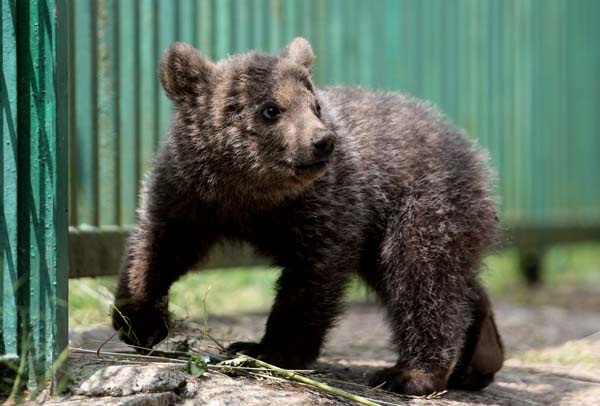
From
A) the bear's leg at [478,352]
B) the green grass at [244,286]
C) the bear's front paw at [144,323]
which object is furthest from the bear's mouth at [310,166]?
the bear's leg at [478,352]

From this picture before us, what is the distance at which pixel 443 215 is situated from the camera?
5.82m

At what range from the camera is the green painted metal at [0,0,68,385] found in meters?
4.29

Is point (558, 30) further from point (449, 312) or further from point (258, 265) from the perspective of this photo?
point (449, 312)

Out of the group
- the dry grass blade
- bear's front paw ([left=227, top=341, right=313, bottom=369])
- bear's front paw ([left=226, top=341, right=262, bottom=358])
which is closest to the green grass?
bear's front paw ([left=226, top=341, right=262, bottom=358])

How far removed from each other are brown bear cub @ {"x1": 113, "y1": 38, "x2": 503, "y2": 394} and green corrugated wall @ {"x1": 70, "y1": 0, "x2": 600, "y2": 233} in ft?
5.96

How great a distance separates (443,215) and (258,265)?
3.50m

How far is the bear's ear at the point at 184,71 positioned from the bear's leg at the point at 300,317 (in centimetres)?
129

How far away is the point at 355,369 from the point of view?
628 cm

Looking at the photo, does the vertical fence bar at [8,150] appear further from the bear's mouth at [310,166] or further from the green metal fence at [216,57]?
the bear's mouth at [310,166]

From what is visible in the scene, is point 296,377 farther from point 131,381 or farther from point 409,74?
point 409,74

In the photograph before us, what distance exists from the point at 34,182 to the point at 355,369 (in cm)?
277

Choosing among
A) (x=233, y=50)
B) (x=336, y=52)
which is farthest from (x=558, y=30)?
(x=233, y=50)

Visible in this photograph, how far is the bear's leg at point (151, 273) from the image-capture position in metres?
5.54

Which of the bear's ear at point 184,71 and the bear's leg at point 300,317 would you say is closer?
the bear's leg at point 300,317
